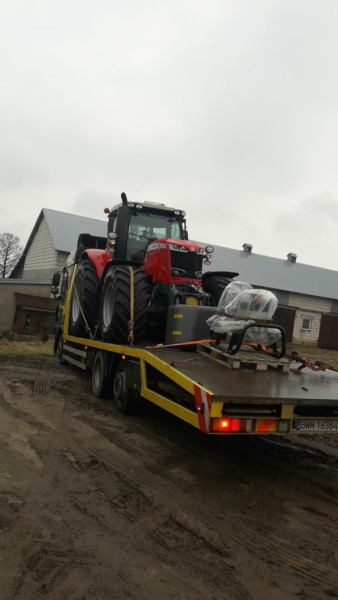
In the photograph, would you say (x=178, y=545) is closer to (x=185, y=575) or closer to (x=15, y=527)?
(x=185, y=575)

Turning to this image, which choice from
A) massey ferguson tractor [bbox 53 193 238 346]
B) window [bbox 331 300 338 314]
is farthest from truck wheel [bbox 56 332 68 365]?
window [bbox 331 300 338 314]

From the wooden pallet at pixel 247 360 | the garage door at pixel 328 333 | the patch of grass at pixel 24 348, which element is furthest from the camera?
the garage door at pixel 328 333

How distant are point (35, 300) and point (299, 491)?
56.3ft

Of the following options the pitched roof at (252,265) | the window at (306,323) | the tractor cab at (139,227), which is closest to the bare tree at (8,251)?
the pitched roof at (252,265)

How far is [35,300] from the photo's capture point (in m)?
20.7

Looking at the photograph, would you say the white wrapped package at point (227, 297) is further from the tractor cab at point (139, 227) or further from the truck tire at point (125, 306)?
the tractor cab at point (139, 227)

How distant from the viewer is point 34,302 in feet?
67.5

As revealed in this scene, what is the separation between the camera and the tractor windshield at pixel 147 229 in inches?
364

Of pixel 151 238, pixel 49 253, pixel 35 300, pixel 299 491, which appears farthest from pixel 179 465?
pixel 49 253

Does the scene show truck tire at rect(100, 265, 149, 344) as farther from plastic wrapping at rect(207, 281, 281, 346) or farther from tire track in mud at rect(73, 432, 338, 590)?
tire track in mud at rect(73, 432, 338, 590)

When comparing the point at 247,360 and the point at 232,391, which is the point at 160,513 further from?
the point at 247,360

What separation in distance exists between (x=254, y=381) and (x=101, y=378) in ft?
13.2

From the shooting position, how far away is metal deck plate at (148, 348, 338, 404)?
4.74m

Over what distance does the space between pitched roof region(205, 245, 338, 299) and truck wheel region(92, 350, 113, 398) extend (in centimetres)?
2186
